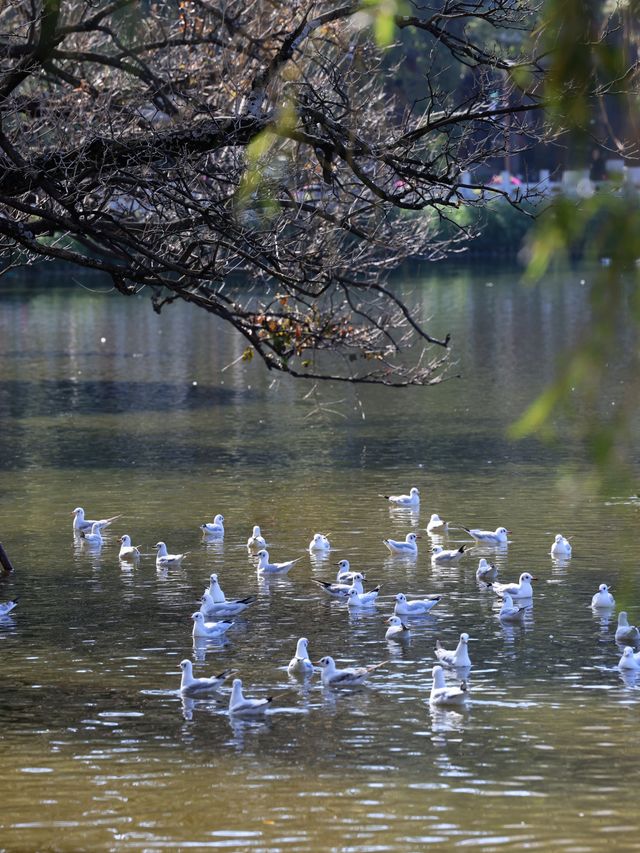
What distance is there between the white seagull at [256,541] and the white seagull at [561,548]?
12.5ft

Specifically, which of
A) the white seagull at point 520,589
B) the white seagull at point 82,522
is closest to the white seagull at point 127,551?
the white seagull at point 82,522

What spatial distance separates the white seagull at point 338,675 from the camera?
50.5ft

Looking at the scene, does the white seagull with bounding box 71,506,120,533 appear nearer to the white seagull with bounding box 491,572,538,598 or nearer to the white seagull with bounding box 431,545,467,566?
the white seagull with bounding box 431,545,467,566

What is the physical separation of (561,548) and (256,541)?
4035mm

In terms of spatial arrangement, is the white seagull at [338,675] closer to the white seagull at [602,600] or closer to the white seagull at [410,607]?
the white seagull at [410,607]

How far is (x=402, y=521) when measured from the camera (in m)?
24.3

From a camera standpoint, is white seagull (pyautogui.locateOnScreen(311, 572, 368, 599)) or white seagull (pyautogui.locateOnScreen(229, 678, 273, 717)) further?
white seagull (pyautogui.locateOnScreen(311, 572, 368, 599))

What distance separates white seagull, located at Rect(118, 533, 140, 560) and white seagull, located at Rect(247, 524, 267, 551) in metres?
1.50

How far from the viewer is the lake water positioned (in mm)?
12062

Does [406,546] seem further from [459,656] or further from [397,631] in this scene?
[459,656]

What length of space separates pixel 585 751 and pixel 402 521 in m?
11.0

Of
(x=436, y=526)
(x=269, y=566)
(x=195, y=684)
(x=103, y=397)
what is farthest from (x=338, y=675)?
(x=103, y=397)

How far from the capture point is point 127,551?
21859 millimetres

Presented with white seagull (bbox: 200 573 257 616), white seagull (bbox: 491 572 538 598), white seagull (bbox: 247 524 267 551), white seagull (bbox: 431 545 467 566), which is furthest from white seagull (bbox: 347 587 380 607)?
white seagull (bbox: 247 524 267 551)
